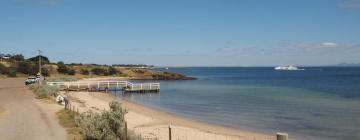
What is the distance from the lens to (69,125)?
17.5 metres

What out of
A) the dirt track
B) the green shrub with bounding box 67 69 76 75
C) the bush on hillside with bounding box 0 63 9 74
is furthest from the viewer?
the green shrub with bounding box 67 69 76 75

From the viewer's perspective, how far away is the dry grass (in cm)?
1495

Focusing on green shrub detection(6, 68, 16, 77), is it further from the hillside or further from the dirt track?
the dirt track

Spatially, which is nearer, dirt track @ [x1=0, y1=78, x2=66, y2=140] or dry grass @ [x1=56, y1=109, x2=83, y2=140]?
dry grass @ [x1=56, y1=109, x2=83, y2=140]

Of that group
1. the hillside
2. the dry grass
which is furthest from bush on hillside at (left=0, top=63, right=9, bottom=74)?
the dry grass

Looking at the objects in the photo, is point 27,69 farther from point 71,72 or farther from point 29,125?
point 29,125

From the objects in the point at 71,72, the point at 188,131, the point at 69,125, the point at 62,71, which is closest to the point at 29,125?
the point at 69,125

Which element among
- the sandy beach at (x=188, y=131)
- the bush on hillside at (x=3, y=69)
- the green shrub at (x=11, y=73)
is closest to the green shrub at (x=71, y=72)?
the green shrub at (x=11, y=73)

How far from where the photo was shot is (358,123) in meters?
24.0

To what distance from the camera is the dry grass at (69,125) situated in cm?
1495

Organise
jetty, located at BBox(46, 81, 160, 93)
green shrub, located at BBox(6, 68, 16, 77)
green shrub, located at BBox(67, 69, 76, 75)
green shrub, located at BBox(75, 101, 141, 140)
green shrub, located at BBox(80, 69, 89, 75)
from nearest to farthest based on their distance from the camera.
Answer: green shrub, located at BBox(75, 101, 141, 140)
jetty, located at BBox(46, 81, 160, 93)
green shrub, located at BBox(6, 68, 16, 77)
green shrub, located at BBox(67, 69, 76, 75)
green shrub, located at BBox(80, 69, 89, 75)

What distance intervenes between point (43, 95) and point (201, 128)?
1714 centimetres

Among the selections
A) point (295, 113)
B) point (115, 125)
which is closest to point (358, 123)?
point (295, 113)

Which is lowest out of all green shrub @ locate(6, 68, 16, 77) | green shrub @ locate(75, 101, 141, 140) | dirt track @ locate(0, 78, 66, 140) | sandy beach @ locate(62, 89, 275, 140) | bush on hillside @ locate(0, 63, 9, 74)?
sandy beach @ locate(62, 89, 275, 140)
